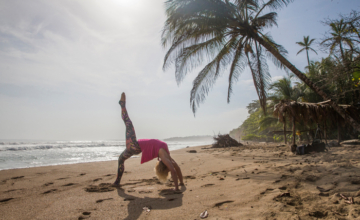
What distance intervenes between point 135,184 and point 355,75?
8.90 m

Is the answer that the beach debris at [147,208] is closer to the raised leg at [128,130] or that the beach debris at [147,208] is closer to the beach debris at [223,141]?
the raised leg at [128,130]

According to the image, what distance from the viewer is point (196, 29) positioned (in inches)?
293

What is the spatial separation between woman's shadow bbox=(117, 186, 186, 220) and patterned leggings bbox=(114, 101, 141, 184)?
2.04 ft

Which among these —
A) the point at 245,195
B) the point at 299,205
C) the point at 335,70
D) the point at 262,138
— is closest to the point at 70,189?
the point at 245,195

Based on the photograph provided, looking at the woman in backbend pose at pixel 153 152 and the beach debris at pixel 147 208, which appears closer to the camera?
the beach debris at pixel 147 208

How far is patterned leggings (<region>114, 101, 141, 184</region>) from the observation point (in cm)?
349

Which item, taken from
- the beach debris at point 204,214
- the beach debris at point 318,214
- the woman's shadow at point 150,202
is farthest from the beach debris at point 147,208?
the beach debris at point 318,214

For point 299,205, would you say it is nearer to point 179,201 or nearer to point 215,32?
point 179,201

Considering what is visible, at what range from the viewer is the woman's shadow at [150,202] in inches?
87.9

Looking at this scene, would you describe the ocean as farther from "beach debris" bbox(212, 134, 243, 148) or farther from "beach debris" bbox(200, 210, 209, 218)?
"beach debris" bbox(212, 134, 243, 148)

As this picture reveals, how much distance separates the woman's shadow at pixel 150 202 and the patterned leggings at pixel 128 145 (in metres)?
0.62

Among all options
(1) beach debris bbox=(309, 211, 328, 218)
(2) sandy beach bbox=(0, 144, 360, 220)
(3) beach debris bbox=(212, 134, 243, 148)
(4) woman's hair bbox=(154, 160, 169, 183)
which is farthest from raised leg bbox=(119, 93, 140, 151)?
(3) beach debris bbox=(212, 134, 243, 148)

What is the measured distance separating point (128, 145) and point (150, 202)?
1266 mm

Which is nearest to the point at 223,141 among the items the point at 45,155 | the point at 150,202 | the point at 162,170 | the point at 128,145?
the point at 45,155
